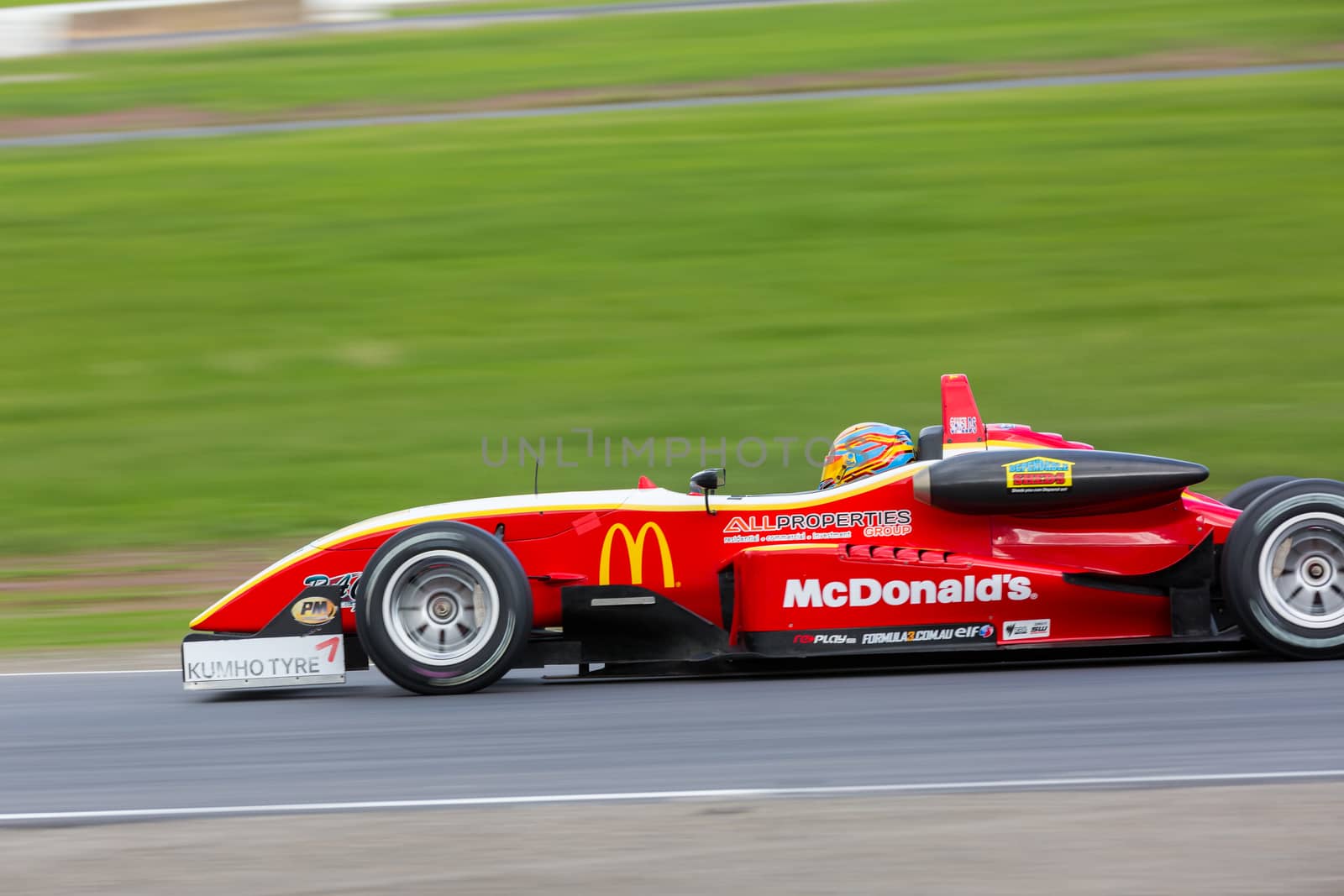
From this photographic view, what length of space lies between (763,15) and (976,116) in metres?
6.65

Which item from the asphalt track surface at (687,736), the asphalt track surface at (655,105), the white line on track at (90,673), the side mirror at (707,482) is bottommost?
the white line on track at (90,673)

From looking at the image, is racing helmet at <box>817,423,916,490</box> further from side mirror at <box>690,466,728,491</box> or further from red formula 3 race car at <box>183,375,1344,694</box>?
side mirror at <box>690,466,728,491</box>

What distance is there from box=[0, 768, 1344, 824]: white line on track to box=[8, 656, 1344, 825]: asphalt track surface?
2 centimetres

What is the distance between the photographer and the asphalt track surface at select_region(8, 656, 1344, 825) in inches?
191

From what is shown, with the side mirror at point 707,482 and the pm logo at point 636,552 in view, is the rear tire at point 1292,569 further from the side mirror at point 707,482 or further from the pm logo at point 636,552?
the pm logo at point 636,552

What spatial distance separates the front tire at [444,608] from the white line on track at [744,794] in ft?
4.11

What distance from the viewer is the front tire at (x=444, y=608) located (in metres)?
5.93

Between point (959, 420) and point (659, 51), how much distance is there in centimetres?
1713

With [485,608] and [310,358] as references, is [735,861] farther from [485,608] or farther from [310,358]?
[310,358]

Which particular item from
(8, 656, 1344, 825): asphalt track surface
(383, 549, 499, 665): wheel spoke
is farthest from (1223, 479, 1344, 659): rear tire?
(383, 549, 499, 665): wheel spoke

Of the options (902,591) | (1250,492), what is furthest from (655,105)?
(902,591)

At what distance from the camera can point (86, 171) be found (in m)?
18.8

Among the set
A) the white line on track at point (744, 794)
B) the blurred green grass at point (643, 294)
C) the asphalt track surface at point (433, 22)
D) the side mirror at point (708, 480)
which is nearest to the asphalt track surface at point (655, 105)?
the blurred green grass at point (643, 294)

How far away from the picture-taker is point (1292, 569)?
19.6 ft
